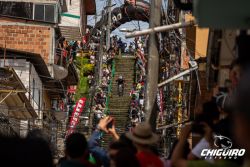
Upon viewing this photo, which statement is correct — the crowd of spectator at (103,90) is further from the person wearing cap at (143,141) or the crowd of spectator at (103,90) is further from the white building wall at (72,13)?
the person wearing cap at (143,141)

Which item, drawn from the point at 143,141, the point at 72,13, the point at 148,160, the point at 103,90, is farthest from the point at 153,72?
the point at 72,13

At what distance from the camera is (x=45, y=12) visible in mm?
33750

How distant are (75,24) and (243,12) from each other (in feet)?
119

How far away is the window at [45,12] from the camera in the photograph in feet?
110

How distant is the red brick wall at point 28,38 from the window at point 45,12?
76 centimetres

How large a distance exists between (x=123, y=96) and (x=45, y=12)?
1126cm

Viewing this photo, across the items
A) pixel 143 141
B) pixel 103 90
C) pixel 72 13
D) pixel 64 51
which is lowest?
pixel 103 90

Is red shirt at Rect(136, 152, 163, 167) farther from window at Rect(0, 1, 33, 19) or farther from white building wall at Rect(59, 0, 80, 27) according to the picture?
white building wall at Rect(59, 0, 80, 27)

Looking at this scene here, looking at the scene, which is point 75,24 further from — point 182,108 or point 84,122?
point 182,108

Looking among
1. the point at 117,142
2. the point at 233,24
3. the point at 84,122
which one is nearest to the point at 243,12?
the point at 233,24

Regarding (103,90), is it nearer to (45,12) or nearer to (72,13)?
(72,13)

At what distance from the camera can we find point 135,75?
151 ft

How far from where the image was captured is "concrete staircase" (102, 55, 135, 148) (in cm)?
3978

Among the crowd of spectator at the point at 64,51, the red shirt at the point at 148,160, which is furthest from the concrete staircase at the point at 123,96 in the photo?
the red shirt at the point at 148,160
